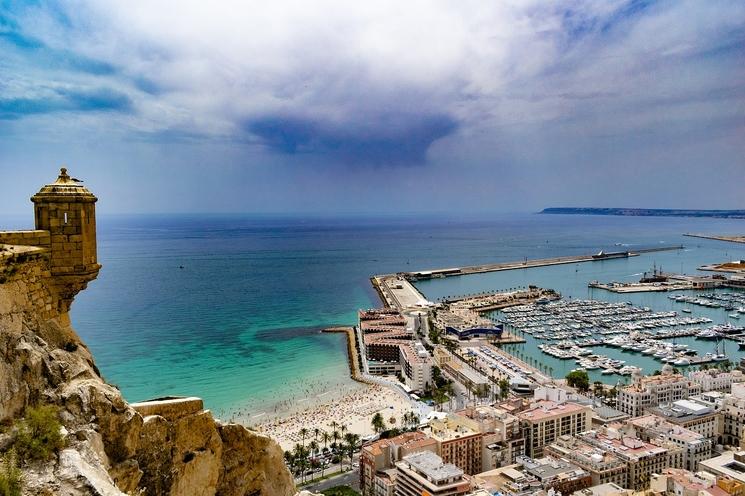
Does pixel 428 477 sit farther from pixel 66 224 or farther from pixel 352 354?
pixel 352 354

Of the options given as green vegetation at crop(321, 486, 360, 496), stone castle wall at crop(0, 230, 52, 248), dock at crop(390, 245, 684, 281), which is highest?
stone castle wall at crop(0, 230, 52, 248)

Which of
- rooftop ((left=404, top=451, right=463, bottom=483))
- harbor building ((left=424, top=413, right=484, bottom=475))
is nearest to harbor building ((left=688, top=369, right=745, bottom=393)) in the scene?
harbor building ((left=424, top=413, right=484, bottom=475))

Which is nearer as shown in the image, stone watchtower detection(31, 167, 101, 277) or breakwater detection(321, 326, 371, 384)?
stone watchtower detection(31, 167, 101, 277)

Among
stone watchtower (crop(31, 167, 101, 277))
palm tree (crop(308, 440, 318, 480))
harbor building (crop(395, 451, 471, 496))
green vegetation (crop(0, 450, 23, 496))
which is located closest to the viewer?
green vegetation (crop(0, 450, 23, 496))

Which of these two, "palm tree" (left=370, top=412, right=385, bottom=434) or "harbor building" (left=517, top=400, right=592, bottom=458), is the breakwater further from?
"harbor building" (left=517, top=400, right=592, bottom=458)

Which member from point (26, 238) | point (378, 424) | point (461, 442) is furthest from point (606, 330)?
point (26, 238)

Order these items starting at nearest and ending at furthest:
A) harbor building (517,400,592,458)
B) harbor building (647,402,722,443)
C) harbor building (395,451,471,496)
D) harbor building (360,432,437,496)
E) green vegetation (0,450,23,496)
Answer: green vegetation (0,450,23,496) < harbor building (395,451,471,496) < harbor building (360,432,437,496) < harbor building (517,400,592,458) < harbor building (647,402,722,443)

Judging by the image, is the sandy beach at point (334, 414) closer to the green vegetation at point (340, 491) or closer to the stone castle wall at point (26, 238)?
the green vegetation at point (340, 491)
